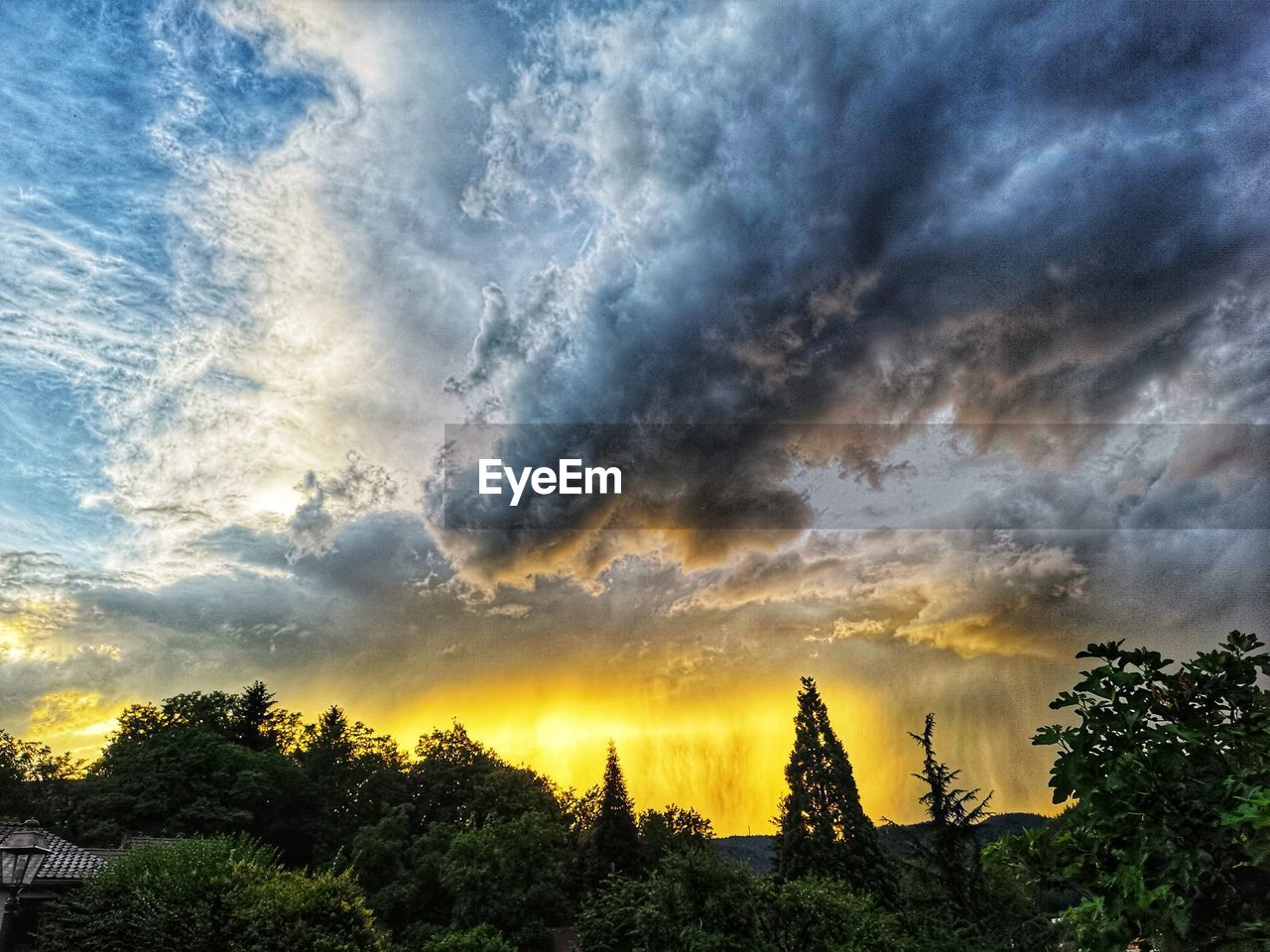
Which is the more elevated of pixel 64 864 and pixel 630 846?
pixel 630 846

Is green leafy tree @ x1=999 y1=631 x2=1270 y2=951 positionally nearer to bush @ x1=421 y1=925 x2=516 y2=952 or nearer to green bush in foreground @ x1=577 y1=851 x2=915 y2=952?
green bush in foreground @ x1=577 y1=851 x2=915 y2=952

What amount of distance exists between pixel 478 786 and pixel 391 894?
15.9m

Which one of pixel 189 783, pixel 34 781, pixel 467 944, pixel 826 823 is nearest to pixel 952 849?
pixel 467 944

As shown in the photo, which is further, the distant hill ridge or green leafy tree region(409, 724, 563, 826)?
green leafy tree region(409, 724, 563, 826)

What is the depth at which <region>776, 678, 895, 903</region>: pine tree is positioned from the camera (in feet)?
144

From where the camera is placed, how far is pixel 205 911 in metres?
22.5

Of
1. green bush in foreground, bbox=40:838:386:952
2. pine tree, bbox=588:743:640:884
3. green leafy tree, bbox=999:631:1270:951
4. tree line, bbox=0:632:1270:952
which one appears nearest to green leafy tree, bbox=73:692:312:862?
tree line, bbox=0:632:1270:952

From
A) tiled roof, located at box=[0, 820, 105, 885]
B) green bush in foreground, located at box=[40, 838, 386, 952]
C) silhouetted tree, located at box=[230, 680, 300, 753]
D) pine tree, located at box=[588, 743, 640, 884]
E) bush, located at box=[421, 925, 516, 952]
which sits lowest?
bush, located at box=[421, 925, 516, 952]

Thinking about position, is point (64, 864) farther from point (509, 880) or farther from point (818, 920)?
point (818, 920)

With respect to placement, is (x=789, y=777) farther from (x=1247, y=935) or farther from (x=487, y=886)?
(x=1247, y=935)

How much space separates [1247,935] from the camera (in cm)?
327

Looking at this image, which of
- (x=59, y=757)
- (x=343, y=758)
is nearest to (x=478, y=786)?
(x=343, y=758)

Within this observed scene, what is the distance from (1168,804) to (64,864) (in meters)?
36.7

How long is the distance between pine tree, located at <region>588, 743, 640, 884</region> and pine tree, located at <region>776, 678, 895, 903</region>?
1224 centimetres
